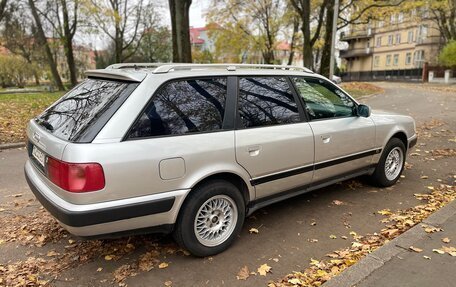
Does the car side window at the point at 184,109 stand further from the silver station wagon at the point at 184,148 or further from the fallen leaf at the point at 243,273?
the fallen leaf at the point at 243,273

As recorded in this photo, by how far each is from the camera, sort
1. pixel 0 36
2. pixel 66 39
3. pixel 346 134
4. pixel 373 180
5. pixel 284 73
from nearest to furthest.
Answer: pixel 284 73 → pixel 346 134 → pixel 373 180 → pixel 66 39 → pixel 0 36

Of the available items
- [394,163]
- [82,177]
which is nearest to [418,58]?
[394,163]

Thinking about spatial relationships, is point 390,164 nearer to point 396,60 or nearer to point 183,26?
point 183,26

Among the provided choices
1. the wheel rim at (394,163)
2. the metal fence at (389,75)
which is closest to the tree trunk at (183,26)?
the wheel rim at (394,163)

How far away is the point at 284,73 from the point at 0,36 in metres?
36.5

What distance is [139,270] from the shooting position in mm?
3273

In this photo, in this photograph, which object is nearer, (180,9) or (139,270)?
(139,270)

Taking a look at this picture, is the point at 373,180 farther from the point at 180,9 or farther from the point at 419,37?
the point at 419,37

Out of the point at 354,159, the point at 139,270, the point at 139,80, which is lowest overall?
the point at 139,270

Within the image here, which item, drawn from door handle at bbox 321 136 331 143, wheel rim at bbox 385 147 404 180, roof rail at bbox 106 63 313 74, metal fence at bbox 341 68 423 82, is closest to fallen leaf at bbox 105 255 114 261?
roof rail at bbox 106 63 313 74

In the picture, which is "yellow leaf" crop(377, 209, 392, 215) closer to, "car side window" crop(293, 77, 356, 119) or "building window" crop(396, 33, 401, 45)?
"car side window" crop(293, 77, 356, 119)

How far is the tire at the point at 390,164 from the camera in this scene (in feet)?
16.8

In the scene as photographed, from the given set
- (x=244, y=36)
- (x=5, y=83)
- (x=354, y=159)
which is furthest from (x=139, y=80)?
(x=5, y=83)

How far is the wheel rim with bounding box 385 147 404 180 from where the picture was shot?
5.23 m
